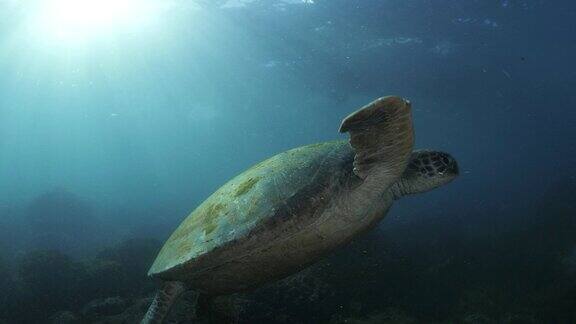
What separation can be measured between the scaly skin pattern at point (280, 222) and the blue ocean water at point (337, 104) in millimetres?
Result: 2202

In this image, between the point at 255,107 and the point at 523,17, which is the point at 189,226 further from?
the point at 255,107

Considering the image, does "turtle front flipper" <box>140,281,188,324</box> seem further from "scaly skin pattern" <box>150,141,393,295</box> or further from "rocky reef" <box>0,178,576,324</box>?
"rocky reef" <box>0,178,576,324</box>

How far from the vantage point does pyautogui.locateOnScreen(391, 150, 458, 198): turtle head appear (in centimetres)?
384

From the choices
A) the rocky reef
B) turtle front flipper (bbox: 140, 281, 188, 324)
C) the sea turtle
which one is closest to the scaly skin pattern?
the sea turtle

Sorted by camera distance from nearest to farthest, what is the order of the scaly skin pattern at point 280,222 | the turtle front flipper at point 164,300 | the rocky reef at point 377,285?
the scaly skin pattern at point 280,222, the turtle front flipper at point 164,300, the rocky reef at point 377,285

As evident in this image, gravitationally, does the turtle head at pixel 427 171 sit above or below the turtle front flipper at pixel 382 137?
below

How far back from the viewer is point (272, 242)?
11.0 ft

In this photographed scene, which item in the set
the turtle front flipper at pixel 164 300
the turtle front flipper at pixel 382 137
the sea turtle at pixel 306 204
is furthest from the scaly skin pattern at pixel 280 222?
the turtle front flipper at pixel 164 300

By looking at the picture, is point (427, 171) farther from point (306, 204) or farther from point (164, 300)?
point (164, 300)

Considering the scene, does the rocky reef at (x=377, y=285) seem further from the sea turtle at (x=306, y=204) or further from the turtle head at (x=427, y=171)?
the turtle head at (x=427, y=171)

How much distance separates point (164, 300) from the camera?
Result: 436cm

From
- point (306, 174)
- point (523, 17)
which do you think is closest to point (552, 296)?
point (306, 174)

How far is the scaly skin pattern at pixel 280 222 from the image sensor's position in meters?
→ 3.29

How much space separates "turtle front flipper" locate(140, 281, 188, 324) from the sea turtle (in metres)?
0.20
